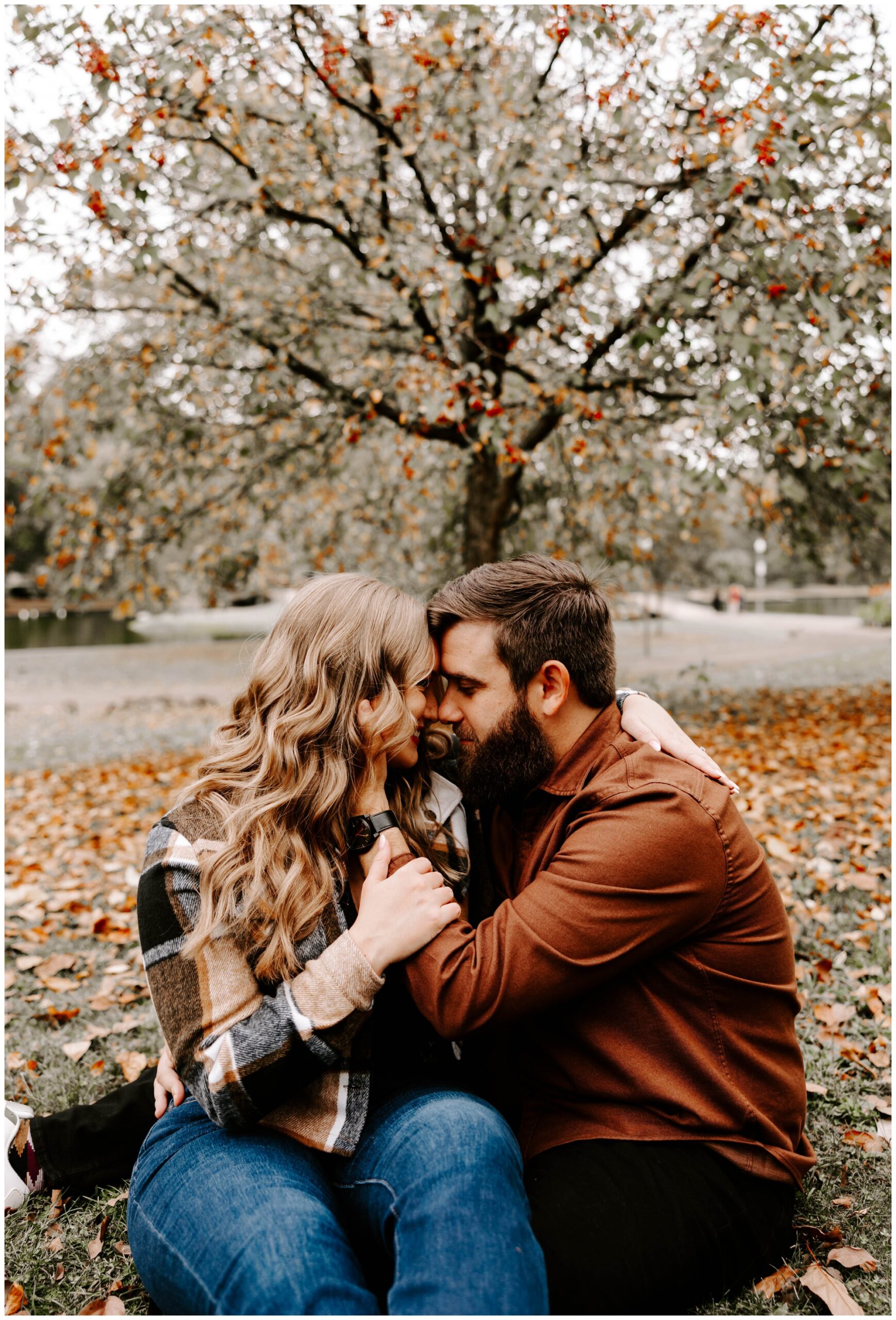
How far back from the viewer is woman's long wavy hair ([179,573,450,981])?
2113 millimetres

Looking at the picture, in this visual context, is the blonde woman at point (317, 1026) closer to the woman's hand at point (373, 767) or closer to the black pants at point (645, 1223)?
the woman's hand at point (373, 767)

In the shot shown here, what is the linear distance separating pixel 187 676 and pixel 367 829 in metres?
18.7

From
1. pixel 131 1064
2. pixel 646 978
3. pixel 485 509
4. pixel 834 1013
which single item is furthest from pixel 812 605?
pixel 646 978

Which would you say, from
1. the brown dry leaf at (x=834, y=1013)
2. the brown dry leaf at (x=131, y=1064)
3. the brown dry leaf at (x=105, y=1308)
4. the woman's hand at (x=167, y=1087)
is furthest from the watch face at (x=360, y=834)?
the brown dry leaf at (x=834, y=1013)

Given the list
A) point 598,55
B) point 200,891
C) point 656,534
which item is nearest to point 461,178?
point 598,55

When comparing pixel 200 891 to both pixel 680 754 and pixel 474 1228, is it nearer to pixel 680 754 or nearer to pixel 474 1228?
pixel 474 1228

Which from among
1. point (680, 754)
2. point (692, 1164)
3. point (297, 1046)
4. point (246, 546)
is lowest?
point (692, 1164)

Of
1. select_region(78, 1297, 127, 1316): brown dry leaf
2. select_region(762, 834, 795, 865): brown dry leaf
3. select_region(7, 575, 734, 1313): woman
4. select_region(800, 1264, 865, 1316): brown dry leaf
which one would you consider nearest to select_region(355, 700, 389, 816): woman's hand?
select_region(7, 575, 734, 1313): woman

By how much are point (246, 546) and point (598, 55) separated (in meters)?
6.31

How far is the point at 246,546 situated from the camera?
10367mm

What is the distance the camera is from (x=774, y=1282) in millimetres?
2250

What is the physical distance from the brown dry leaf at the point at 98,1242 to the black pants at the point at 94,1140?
14cm

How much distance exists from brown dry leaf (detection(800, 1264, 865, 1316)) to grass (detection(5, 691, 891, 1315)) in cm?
4

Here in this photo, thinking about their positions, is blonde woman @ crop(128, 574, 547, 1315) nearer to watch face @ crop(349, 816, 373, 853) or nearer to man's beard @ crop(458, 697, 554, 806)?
watch face @ crop(349, 816, 373, 853)
